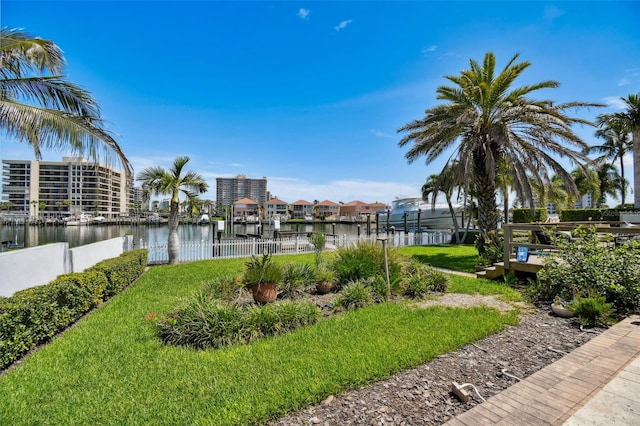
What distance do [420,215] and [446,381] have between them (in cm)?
2475

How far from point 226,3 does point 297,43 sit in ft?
12.5

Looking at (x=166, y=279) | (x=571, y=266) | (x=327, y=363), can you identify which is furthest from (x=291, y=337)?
(x=166, y=279)

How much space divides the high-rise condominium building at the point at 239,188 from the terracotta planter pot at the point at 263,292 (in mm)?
150410

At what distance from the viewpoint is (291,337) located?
4.11 m

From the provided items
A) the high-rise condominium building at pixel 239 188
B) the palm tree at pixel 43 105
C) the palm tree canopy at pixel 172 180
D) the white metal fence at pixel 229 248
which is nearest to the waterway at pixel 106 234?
the white metal fence at pixel 229 248

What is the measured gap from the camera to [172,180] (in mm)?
11680

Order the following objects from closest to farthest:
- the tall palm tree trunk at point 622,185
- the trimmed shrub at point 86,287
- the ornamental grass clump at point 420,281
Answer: the trimmed shrub at point 86,287
the ornamental grass clump at point 420,281
the tall palm tree trunk at point 622,185

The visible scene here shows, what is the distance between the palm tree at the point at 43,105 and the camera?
4637 mm

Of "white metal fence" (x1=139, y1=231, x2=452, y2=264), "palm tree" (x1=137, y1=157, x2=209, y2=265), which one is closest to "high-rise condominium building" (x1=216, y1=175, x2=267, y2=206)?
"white metal fence" (x1=139, y1=231, x2=452, y2=264)

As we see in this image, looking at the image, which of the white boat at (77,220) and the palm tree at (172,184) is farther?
the white boat at (77,220)

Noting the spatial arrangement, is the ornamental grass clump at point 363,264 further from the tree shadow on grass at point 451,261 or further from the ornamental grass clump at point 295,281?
the tree shadow on grass at point 451,261

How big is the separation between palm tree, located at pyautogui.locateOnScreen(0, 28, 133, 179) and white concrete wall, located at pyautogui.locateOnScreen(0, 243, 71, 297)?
1793 millimetres

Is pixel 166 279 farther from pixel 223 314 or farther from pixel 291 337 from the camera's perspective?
pixel 291 337

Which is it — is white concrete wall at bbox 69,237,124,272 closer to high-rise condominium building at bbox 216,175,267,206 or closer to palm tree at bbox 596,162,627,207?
palm tree at bbox 596,162,627,207
